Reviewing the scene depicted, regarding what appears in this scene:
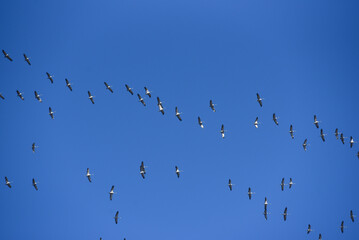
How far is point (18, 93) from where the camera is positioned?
244 feet

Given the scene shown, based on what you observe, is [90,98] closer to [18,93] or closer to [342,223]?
[18,93]

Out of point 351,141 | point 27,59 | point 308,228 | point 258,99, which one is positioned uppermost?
point 27,59

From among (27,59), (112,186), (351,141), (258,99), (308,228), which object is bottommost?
(308,228)

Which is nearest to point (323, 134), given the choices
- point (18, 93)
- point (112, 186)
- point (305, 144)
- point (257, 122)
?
point (305, 144)

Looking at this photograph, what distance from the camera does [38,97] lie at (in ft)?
249

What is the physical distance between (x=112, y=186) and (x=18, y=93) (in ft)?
71.0

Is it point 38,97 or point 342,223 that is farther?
point 342,223

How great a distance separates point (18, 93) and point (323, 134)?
51.3 meters

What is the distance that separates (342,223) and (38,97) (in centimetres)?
5729

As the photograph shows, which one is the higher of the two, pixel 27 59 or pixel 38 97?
pixel 27 59

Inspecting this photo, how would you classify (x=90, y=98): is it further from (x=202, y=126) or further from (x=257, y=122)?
(x=257, y=122)

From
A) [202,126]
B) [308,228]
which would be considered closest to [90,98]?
[202,126]

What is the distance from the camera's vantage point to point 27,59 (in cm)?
7581

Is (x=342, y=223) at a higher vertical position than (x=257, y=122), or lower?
lower
